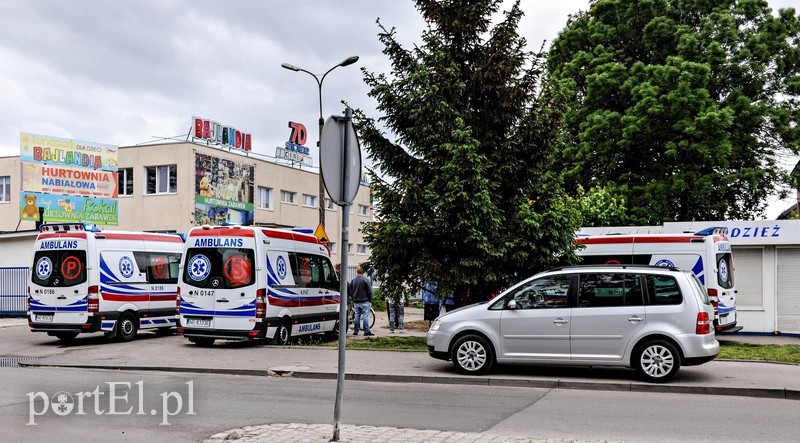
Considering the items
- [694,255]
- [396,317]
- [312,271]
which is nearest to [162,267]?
[312,271]

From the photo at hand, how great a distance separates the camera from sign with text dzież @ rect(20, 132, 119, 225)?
36.6 m

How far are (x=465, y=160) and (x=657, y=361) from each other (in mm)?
5819

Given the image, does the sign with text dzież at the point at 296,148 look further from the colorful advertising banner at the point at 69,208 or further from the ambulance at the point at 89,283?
the ambulance at the point at 89,283

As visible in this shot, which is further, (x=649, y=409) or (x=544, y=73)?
(x=544, y=73)

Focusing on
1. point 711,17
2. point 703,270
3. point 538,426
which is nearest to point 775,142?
point 711,17

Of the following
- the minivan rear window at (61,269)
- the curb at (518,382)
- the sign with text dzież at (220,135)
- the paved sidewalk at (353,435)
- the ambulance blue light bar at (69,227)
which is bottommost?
the curb at (518,382)

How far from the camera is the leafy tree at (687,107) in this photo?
2977 cm

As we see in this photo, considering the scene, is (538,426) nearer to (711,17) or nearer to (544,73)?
(544,73)

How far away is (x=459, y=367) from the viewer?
12.8 metres

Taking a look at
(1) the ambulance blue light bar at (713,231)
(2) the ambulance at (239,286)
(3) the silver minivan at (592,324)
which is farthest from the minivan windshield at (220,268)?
(1) the ambulance blue light bar at (713,231)

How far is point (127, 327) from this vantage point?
19.4m

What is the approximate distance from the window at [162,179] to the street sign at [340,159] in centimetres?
3599

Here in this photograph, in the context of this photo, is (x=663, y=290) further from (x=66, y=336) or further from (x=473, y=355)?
(x=66, y=336)

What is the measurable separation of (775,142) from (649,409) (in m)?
24.8
